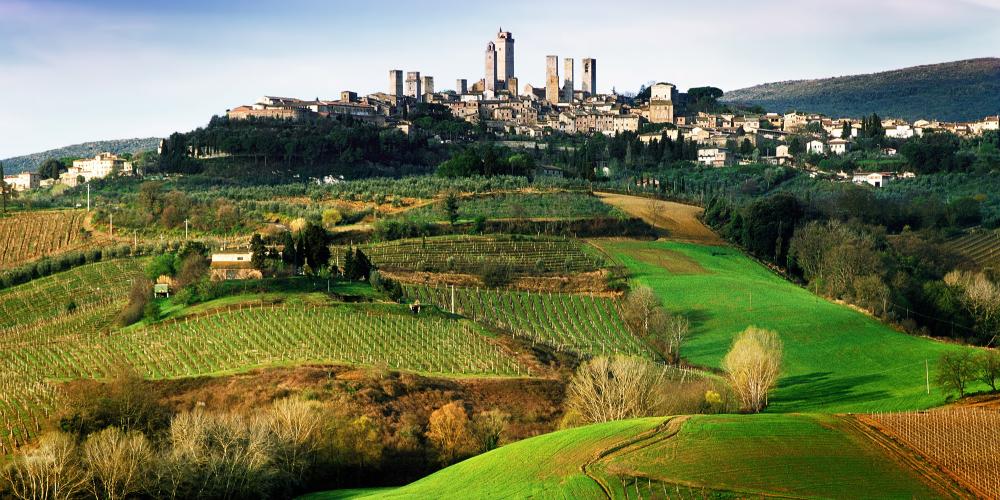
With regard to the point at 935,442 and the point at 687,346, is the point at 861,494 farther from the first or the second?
the point at 687,346

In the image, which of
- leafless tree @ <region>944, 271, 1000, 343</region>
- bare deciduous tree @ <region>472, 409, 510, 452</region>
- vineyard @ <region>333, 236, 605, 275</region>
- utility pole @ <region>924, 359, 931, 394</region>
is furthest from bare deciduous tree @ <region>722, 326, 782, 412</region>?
vineyard @ <region>333, 236, 605, 275</region>

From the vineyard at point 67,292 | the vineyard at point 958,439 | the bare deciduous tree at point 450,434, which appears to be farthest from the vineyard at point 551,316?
the vineyard at point 958,439

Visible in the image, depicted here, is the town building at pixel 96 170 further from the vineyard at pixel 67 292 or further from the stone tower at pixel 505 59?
the stone tower at pixel 505 59

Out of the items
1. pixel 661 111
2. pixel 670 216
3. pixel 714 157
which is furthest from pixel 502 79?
pixel 670 216

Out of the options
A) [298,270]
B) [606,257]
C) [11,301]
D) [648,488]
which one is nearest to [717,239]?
[606,257]

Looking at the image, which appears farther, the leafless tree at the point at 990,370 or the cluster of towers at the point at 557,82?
the cluster of towers at the point at 557,82

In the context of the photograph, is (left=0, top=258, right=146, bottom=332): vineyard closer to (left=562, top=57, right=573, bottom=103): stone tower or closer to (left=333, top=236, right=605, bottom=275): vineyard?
(left=333, top=236, right=605, bottom=275): vineyard

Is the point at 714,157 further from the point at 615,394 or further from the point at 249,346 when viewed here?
the point at 615,394
